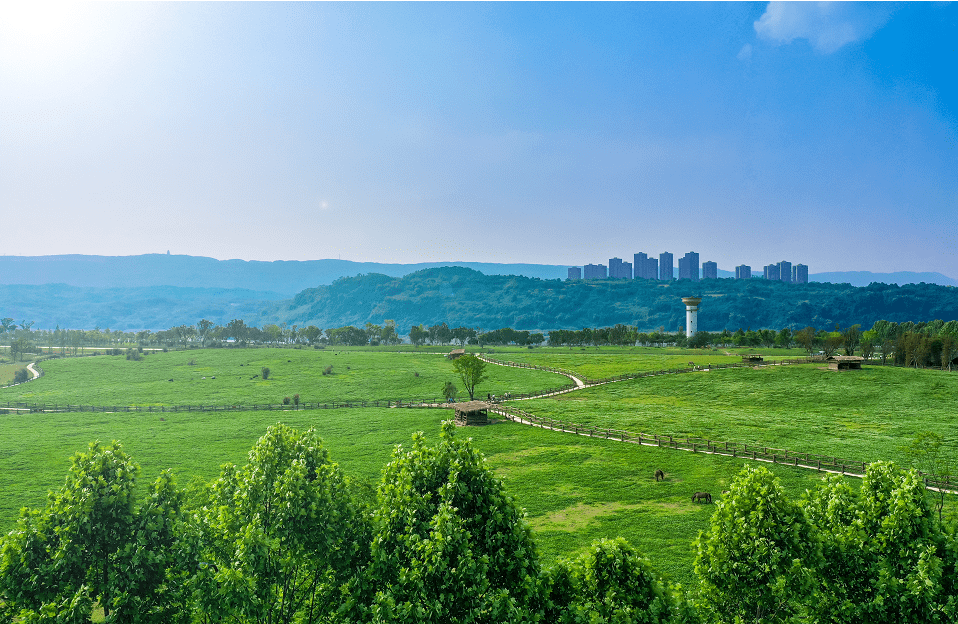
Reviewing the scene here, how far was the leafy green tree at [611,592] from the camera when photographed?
13500 millimetres

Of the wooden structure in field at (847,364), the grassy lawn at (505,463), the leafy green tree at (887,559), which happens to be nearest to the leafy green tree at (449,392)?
the grassy lawn at (505,463)

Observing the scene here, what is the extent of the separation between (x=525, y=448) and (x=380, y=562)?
142ft

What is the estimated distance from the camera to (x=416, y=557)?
1386 centimetres

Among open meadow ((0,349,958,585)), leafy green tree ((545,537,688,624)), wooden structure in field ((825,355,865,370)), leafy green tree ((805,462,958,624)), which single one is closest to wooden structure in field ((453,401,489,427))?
open meadow ((0,349,958,585))

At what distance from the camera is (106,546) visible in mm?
14484

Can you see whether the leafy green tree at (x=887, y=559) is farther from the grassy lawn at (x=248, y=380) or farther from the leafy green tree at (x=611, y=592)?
the grassy lawn at (x=248, y=380)

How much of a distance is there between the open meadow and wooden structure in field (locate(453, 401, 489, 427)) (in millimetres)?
2250

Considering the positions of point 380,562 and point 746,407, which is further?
point 746,407

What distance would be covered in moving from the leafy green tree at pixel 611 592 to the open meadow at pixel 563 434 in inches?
347

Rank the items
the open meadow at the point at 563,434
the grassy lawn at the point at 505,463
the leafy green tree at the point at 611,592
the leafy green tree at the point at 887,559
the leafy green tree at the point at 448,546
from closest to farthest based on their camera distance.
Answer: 1. the leafy green tree at the point at 448,546
2. the leafy green tree at the point at 611,592
3. the leafy green tree at the point at 887,559
4. the grassy lawn at the point at 505,463
5. the open meadow at the point at 563,434

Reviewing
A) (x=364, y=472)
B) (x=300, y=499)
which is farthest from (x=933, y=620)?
(x=364, y=472)

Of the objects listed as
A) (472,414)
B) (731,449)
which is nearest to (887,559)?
(731,449)

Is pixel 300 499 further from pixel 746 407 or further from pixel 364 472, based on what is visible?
pixel 746 407

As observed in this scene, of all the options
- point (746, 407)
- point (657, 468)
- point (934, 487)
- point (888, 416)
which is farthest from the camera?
point (746, 407)
